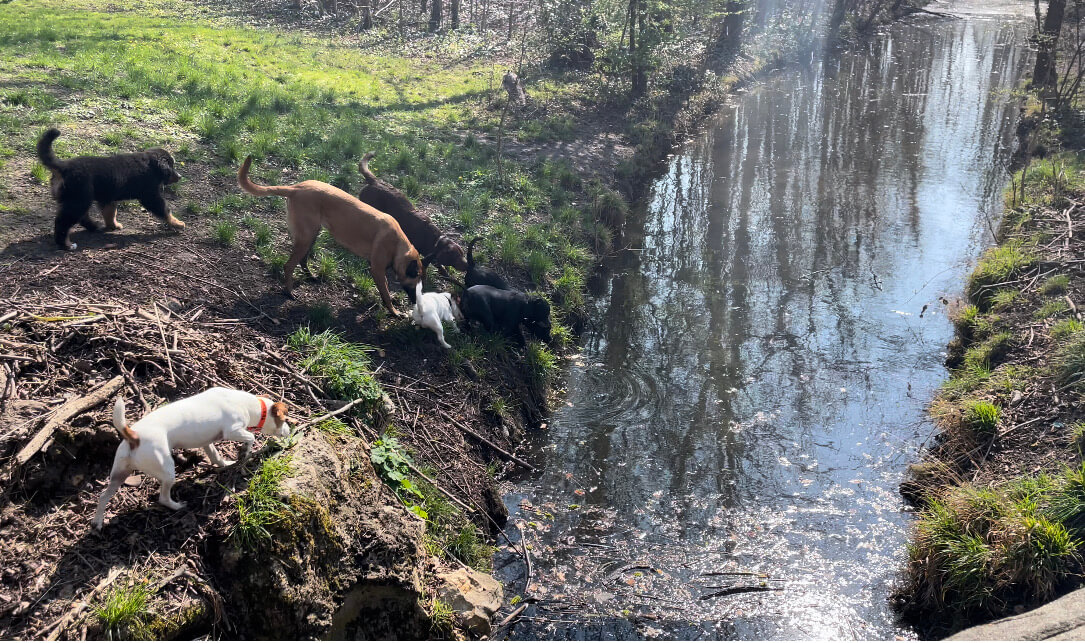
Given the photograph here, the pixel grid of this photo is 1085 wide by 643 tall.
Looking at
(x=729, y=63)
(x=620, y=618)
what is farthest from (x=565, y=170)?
(x=729, y=63)

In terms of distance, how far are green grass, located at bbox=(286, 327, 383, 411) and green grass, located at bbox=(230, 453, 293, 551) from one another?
168 centimetres

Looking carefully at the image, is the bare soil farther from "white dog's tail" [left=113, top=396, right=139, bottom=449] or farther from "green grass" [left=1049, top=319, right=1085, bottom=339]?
"green grass" [left=1049, top=319, right=1085, bottom=339]

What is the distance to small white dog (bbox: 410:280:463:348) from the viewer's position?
7945 mm

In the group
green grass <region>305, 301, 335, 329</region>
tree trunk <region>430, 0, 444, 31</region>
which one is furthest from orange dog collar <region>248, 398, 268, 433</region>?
tree trunk <region>430, 0, 444, 31</region>

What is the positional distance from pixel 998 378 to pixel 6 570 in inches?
327

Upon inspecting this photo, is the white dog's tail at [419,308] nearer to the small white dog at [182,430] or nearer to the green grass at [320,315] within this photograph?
the green grass at [320,315]

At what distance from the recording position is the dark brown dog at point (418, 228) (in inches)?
372

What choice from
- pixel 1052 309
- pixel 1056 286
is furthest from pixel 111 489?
pixel 1056 286

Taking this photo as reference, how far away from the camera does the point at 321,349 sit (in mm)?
6699

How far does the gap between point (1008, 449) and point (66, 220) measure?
8.94 metres

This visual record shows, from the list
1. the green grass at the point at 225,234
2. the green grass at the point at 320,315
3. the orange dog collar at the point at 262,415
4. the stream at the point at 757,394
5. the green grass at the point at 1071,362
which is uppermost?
the green grass at the point at 225,234

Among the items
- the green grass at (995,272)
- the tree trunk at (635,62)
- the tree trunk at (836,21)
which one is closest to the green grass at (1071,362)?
the green grass at (995,272)

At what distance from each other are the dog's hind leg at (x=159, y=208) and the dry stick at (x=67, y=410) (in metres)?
3.79

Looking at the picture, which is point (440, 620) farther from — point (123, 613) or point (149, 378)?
point (149, 378)
